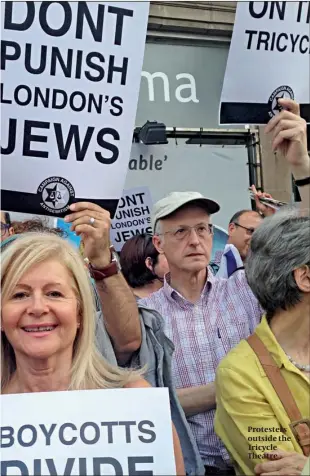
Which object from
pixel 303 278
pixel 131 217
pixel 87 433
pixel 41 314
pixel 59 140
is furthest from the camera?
pixel 131 217

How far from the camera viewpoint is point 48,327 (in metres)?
1.93

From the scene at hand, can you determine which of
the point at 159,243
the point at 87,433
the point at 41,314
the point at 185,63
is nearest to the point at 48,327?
the point at 41,314

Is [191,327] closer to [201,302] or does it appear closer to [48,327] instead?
[201,302]

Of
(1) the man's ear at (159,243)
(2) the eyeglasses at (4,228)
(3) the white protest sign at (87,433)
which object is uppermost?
(2) the eyeglasses at (4,228)

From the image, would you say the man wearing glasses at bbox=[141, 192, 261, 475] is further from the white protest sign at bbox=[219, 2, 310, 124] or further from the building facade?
the building facade

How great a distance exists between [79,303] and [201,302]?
762 millimetres

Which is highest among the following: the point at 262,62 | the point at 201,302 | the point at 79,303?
the point at 262,62

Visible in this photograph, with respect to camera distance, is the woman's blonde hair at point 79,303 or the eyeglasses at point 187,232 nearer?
the woman's blonde hair at point 79,303

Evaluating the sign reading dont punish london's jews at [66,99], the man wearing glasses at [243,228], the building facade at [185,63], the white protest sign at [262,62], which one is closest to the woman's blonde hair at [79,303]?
the sign reading dont punish london's jews at [66,99]

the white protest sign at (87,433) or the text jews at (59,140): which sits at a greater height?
the text jews at (59,140)

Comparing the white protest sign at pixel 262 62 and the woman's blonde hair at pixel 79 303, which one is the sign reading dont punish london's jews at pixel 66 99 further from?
the white protest sign at pixel 262 62

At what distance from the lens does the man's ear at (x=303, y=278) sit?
2170 millimetres

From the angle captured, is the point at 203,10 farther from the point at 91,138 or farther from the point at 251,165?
the point at 91,138

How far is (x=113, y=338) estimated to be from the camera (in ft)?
7.40
